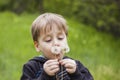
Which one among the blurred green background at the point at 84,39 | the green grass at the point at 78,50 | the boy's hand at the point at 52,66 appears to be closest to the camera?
the boy's hand at the point at 52,66

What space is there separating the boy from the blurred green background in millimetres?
4434

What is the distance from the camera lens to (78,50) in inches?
439

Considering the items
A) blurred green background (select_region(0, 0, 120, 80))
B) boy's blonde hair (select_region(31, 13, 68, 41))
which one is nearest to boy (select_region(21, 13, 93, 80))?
boy's blonde hair (select_region(31, 13, 68, 41))

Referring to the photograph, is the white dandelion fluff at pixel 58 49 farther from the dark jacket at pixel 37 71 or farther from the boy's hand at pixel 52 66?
the dark jacket at pixel 37 71

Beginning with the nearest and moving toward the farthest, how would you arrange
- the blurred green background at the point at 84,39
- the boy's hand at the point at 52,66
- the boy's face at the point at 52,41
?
the boy's hand at the point at 52,66 < the boy's face at the point at 52,41 < the blurred green background at the point at 84,39

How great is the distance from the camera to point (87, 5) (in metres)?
15.2

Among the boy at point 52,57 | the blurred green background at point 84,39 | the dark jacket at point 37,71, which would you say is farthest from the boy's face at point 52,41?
the blurred green background at point 84,39

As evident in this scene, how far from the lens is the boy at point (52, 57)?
3.54 meters

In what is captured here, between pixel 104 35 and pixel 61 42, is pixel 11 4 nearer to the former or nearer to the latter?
pixel 104 35

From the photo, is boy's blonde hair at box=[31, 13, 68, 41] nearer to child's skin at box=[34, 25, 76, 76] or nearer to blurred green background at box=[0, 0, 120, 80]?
child's skin at box=[34, 25, 76, 76]

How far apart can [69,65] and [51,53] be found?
195 mm

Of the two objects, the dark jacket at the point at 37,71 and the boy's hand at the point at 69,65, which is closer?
the boy's hand at the point at 69,65

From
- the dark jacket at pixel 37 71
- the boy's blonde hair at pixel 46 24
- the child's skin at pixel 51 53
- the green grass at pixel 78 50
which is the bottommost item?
the green grass at pixel 78 50

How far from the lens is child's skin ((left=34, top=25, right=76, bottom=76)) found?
11.4 feet
